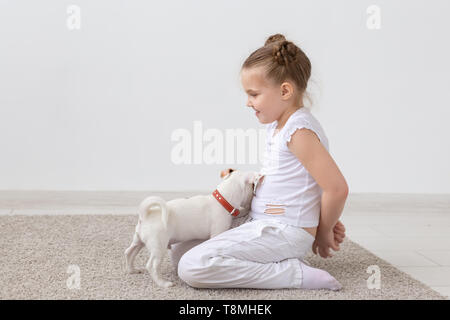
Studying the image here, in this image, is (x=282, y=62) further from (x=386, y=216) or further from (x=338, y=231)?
(x=386, y=216)

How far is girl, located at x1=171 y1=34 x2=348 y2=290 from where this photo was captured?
1335mm

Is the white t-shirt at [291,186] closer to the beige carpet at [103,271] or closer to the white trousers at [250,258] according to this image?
the white trousers at [250,258]

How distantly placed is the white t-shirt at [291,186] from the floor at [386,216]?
1.11 ft

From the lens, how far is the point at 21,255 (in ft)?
5.23

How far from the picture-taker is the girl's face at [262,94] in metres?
1.41

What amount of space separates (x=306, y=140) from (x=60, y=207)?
1350 mm

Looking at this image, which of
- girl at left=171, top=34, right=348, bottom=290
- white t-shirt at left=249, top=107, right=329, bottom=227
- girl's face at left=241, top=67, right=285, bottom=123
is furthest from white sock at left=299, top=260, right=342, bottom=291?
girl's face at left=241, top=67, right=285, bottom=123

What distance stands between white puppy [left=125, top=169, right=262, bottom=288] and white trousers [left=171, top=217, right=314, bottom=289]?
0.11 ft

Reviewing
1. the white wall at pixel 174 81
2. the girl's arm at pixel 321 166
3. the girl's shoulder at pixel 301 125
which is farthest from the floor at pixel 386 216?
the girl's shoulder at pixel 301 125

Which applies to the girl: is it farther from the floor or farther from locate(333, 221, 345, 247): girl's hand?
the floor

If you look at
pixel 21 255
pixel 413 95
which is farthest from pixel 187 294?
pixel 413 95

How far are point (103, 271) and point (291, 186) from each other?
49 centimetres

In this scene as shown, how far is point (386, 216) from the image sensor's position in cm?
238
